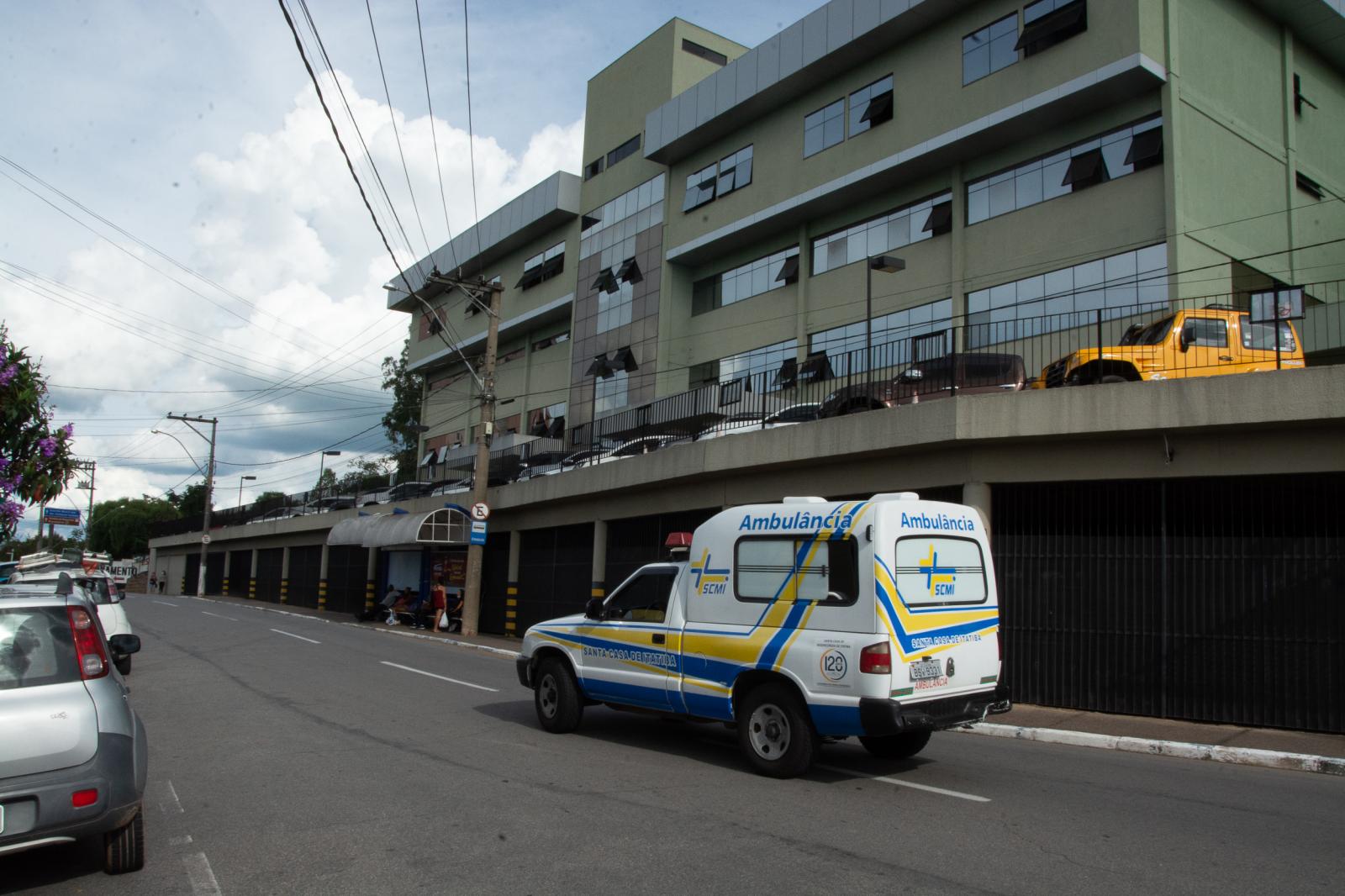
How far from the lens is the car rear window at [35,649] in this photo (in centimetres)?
486

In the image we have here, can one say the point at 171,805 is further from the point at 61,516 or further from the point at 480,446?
the point at 61,516

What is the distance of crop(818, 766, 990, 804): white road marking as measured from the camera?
738 cm

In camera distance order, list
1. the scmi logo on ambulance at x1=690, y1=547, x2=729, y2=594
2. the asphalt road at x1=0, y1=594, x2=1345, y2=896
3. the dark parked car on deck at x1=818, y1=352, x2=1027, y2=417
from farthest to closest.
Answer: the dark parked car on deck at x1=818, y1=352, x2=1027, y2=417 → the scmi logo on ambulance at x1=690, y1=547, x2=729, y2=594 → the asphalt road at x1=0, y1=594, x2=1345, y2=896

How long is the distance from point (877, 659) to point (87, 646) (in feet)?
17.3

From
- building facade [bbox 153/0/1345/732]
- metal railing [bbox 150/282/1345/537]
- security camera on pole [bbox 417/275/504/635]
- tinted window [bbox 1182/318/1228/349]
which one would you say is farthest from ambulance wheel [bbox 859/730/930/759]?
security camera on pole [bbox 417/275/504/635]

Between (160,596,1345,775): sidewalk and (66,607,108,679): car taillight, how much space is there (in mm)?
9630

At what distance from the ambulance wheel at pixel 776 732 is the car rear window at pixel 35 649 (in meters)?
5.08

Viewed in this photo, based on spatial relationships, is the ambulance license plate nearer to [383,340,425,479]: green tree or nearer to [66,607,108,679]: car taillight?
[66,607,108,679]: car taillight

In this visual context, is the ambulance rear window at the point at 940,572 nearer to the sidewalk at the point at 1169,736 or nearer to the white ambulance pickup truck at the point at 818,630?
the white ambulance pickup truck at the point at 818,630

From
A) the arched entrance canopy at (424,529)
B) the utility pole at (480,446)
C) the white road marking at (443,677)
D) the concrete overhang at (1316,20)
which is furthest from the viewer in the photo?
the arched entrance canopy at (424,529)

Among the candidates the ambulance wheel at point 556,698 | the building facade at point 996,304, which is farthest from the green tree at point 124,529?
the ambulance wheel at point 556,698

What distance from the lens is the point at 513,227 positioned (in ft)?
140

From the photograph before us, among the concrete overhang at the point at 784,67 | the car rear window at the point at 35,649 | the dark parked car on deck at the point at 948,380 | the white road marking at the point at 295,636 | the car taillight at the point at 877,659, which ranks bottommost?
the white road marking at the point at 295,636

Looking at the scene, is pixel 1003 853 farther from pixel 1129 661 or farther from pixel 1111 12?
pixel 1111 12
